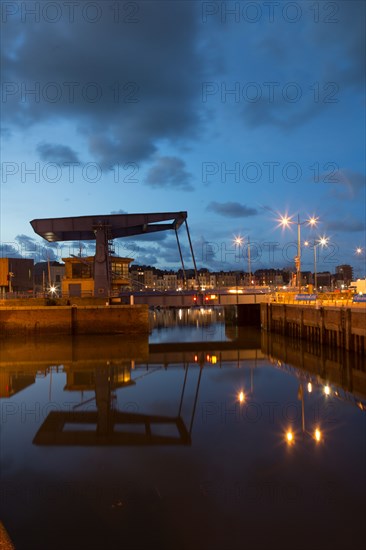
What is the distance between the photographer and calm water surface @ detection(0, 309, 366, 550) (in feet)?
25.0

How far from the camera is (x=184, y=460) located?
11000mm

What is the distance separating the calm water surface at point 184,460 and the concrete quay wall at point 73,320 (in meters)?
16.9

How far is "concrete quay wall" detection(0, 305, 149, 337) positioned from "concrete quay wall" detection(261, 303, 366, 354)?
13.3 m

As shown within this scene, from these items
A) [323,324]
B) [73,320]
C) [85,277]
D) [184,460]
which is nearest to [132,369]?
[184,460]

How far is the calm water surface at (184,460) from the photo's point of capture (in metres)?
7.63

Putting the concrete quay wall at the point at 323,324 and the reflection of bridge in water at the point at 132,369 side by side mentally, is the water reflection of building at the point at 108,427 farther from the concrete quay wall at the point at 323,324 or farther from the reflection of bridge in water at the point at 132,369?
the concrete quay wall at the point at 323,324

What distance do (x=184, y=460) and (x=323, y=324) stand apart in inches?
941

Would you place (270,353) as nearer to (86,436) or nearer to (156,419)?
(156,419)

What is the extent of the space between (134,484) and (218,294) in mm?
36949

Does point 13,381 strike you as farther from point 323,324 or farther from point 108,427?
point 323,324

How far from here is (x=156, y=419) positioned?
15.1m

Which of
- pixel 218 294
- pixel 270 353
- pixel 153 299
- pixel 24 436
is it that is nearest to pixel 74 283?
pixel 153 299

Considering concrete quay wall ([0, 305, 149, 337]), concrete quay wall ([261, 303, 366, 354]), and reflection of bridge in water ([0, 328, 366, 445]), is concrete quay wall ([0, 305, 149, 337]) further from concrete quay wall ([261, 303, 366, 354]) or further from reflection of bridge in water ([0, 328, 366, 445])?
concrete quay wall ([261, 303, 366, 354])

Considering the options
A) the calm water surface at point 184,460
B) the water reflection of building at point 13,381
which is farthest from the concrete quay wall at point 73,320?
the calm water surface at point 184,460
